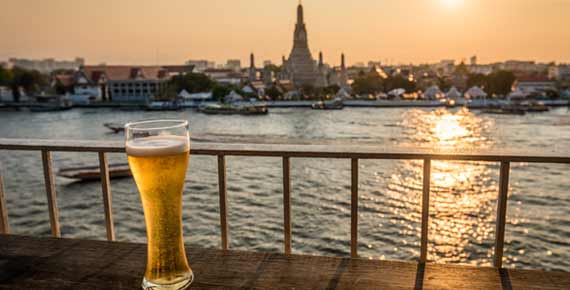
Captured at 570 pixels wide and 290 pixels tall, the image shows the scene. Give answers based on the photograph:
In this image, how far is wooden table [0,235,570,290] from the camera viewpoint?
965mm

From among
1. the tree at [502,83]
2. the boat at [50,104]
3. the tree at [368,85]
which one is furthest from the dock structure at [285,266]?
the tree at [368,85]

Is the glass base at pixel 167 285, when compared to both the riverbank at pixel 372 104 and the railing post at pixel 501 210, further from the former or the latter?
the riverbank at pixel 372 104

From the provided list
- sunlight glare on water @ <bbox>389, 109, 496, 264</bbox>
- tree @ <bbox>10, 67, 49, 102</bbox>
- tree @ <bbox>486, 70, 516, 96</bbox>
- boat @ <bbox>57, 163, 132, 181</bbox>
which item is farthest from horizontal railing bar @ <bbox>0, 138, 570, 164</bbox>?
tree @ <bbox>10, 67, 49, 102</bbox>

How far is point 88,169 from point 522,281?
13484 mm

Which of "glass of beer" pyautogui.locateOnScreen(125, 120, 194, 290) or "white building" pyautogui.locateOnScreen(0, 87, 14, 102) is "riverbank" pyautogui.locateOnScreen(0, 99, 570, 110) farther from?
"glass of beer" pyautogui.locateOnScreen(125, 120, 194, 290)

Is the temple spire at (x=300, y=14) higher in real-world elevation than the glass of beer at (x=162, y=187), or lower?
higher

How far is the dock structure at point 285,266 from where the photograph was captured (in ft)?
3.19

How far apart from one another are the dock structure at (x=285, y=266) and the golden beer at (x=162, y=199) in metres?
0.07

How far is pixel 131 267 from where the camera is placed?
3.45ft

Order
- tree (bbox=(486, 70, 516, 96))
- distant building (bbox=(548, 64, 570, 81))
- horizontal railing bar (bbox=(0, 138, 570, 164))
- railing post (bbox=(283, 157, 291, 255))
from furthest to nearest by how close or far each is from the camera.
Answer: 1. distant building (bbox=(548, 64, 570, 81))
2. tree (bbox=(486, 70, 516, 96))
3. railing post (bbox=(283, 157, 291, 255))
4. horizontal railing bar (bbox=(0, 138, 570, 164))

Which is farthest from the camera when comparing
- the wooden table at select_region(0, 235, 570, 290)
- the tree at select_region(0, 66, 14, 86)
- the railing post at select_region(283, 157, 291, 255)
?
the tree at select_region(0, 66, 14, 86)

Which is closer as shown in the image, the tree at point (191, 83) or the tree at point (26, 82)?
the tree at point (191, 83)

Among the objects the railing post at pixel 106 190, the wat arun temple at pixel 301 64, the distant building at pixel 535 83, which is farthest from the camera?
the wat arun temple at pixel 301 64

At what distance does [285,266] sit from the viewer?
3.45 ft
